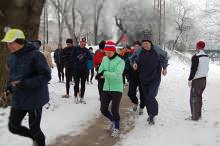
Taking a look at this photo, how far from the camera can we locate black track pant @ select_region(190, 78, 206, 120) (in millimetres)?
9672

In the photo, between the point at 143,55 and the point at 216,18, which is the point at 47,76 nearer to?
the point at 143,55

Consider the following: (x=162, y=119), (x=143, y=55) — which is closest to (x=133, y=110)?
(x=162, y=119)

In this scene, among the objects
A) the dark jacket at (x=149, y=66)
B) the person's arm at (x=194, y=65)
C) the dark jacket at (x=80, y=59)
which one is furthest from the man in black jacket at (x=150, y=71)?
the dark jacket at (x=80, y=59)

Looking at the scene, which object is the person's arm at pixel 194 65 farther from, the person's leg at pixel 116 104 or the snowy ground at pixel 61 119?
the snowy ground at pixel 61 119

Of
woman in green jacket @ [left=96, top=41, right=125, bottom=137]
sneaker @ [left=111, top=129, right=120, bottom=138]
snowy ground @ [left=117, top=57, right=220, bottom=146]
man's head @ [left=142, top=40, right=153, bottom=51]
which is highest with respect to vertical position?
man's head @ [left=142, top=40, right=153, bottom=51]

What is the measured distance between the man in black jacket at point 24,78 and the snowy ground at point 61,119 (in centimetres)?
148

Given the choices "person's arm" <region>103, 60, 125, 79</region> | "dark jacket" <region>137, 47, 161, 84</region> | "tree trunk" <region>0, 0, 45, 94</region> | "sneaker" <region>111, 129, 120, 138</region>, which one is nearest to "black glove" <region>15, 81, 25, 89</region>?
"person's arm" <region>103, 60, 125, 79</region>

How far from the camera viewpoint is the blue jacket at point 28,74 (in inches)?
234

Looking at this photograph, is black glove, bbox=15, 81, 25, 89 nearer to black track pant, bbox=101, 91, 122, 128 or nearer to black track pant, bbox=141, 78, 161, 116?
black track pant, bbox=101, 91, 122, 128

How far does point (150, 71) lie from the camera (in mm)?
9133

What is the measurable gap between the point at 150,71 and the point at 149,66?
0.37ft

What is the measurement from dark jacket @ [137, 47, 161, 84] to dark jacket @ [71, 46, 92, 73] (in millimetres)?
2765

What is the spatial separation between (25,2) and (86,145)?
4.13 m

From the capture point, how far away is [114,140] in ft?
26.5
